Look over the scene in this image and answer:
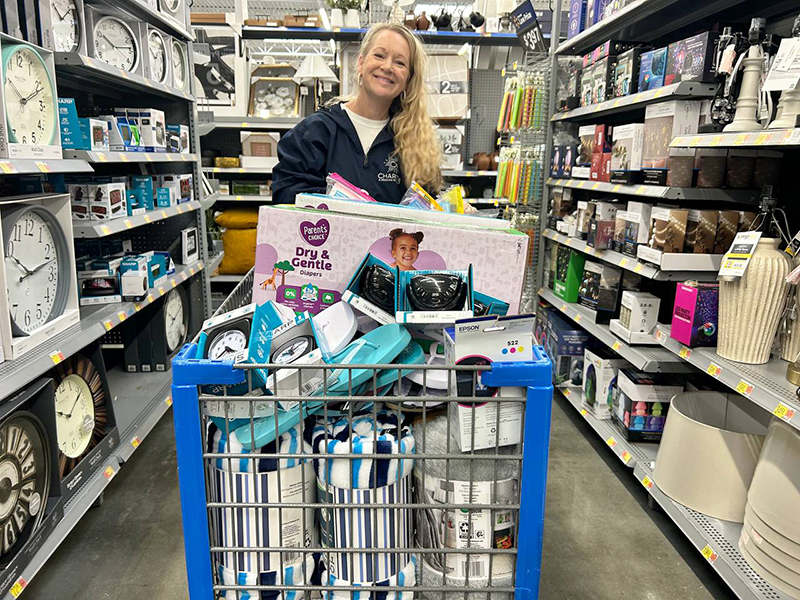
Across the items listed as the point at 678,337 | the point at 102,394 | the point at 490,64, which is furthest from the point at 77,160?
the point at 490,64

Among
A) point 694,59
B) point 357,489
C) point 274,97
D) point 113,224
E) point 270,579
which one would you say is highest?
point 274,97

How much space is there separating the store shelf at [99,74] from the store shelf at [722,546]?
2812 mm

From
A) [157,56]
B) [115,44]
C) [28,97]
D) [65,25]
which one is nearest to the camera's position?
[28,97]

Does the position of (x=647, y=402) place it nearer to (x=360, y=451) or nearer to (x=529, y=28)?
(x=360, y=451)

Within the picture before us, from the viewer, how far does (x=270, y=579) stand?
97 cm

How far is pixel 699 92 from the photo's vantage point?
2.26 meters

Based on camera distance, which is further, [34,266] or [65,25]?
[65,25]

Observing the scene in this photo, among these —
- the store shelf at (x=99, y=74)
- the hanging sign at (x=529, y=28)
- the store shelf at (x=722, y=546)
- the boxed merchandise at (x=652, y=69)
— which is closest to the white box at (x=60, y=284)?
the store shelf at (x=99, y=74)

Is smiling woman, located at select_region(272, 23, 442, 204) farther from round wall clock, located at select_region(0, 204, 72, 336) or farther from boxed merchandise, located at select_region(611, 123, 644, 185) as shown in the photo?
boxed merchandise, located at select_region(611, 123, 644, 185)

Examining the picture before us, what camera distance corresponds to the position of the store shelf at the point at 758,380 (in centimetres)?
163

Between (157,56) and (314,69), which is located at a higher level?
(314,69)

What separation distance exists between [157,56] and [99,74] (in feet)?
2.59

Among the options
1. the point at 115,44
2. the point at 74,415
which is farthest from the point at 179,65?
the point at 74,415

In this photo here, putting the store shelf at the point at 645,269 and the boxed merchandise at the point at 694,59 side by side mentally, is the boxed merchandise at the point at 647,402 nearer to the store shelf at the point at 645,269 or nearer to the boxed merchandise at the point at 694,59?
the store shelf at the point at 645,269
